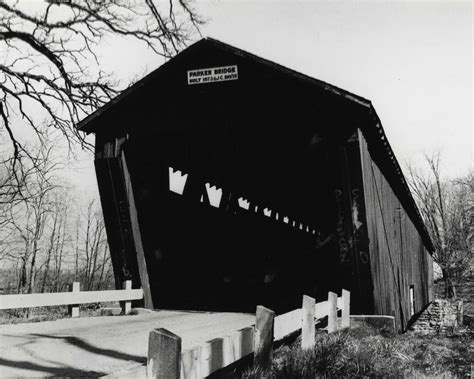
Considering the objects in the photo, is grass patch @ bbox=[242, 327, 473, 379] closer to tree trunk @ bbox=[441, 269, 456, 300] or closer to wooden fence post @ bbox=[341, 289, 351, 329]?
wooden fence post @ bbox=[341, 289, 351, 329]

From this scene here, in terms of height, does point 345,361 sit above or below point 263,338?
below

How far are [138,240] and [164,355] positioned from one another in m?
7.10

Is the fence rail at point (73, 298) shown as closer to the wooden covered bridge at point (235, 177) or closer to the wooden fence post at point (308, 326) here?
the wooden covered bridge at point (235, 177)

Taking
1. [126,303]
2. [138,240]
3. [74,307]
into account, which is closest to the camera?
[74,307]

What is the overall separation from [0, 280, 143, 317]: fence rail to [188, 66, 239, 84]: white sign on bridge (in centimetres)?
381

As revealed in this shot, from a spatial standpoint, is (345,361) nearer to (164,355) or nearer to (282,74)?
(164,355)

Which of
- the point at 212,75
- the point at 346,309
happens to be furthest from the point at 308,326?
the point at 212,75

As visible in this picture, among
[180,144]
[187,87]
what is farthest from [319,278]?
[187,87]

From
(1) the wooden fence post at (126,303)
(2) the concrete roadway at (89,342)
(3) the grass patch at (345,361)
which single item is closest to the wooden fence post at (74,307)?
(2) the concrete roadway at (89,342)

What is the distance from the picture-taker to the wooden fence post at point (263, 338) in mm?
3990

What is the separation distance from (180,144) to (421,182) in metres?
35.2

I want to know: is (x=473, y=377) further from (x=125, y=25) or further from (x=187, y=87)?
(x=125, y=25)

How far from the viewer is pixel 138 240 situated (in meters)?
9.28

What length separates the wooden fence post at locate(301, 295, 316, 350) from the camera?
17.0ft
